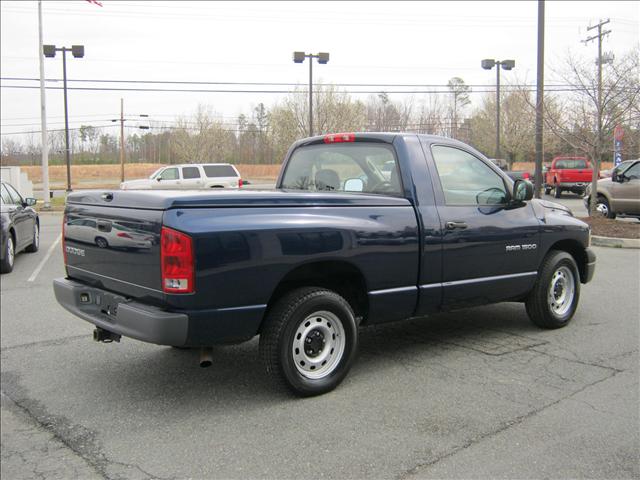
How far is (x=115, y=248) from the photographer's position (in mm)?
4082

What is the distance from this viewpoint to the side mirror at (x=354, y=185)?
206 inches

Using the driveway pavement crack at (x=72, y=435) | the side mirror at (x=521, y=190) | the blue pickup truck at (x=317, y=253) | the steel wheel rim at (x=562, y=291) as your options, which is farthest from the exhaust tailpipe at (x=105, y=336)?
the steel wheel rim at (x=562, y=291)

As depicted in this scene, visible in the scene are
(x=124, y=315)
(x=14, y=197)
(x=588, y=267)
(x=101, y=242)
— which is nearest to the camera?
(x=124, y=315)

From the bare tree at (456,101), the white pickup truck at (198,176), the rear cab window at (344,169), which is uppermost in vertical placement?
the bare tree at (456,101)

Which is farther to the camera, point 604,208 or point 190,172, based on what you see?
point 190,172

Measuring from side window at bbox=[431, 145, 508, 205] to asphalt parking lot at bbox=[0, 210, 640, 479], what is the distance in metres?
1.38

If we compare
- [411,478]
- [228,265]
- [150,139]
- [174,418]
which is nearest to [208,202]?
[228,265]

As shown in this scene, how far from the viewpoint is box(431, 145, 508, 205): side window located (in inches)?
204

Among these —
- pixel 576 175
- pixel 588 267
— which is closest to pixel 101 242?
pixel 588 267

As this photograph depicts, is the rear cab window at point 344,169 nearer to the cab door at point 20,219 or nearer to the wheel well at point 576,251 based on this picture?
the wheel well at point 576,251

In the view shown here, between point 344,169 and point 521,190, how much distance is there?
66.0 inches

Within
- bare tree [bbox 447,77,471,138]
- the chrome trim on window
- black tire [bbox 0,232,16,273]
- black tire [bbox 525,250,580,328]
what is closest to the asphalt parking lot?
black tire [bbox 525,250,580,328]

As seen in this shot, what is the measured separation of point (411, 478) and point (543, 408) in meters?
1.38

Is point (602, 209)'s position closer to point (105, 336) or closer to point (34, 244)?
point (34, 244)
